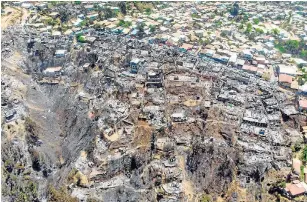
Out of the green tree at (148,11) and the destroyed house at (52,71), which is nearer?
the destroyed house at (52,71)

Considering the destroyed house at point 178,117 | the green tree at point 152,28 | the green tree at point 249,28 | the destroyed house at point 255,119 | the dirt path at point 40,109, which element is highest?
the green tree at point 152,28

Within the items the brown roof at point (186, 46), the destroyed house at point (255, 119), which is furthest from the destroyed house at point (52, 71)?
the destroyed house at point (255, 119)

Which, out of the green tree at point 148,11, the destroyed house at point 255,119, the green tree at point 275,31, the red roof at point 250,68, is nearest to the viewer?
the destroyed house at point 255,119

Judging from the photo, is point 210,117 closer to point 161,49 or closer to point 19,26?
point 161,49

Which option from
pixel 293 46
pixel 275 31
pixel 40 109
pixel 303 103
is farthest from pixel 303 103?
pixel 40 109

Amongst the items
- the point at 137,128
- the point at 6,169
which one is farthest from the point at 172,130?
the point at 6,169

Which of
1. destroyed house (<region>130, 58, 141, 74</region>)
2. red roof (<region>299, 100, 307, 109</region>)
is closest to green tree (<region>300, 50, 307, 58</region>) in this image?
red roof (<region>299, 100, 307, 109</region>)

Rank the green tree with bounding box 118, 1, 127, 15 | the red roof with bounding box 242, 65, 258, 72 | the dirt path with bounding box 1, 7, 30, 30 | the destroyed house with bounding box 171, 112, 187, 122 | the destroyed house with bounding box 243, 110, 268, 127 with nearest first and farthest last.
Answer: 1. the destroyed house with bounding box 243, 110, 268, 127
2. the destroyed house with bounding box 171, 112, 187, 122
3. the red roof with bounding box 242, 65, 258, 72
4. the dirt path with bounding box 1, 7, 30, 30
5. the green tree with bounding box 118, 1, 127, 15

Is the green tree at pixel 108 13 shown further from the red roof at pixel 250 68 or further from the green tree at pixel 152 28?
the red roof at pixel 250 68

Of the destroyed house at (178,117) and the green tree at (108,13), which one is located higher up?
the green tree at (108,13)

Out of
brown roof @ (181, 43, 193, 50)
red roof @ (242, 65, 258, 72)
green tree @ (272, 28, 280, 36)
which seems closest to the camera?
red roof @ (242, 65, 258, 72)

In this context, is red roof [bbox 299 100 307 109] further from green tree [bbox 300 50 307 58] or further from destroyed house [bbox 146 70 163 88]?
destroyed house [bbox 146 70 163 88]
